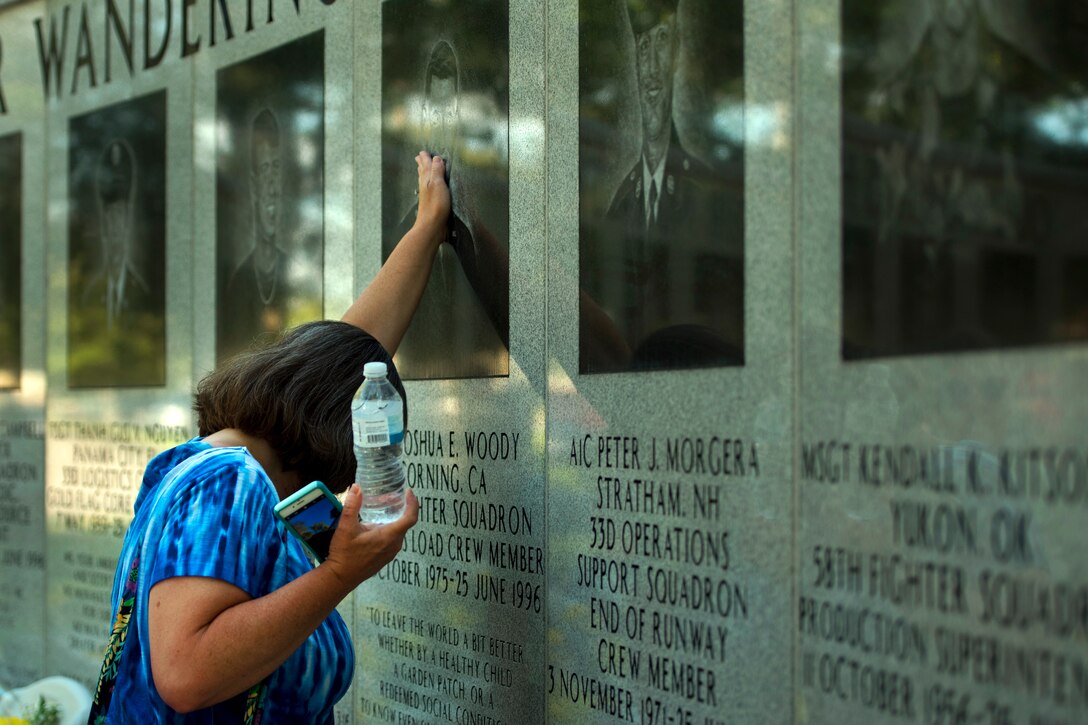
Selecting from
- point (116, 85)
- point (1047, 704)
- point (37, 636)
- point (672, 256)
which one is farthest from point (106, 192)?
point (1047, 704)

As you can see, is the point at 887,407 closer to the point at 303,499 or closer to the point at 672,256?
the point at 672,256

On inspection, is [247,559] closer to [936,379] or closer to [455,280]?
[936,379]

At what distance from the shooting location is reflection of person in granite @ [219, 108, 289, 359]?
600cm

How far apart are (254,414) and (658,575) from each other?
1.28 m

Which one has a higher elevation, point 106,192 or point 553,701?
point 106,192

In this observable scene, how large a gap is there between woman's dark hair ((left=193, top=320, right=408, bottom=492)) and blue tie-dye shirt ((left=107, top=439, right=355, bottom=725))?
155 mm

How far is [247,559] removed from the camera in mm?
3273

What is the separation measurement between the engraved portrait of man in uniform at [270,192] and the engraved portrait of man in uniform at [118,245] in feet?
1.98

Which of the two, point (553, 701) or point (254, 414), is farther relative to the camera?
point (553, 701)

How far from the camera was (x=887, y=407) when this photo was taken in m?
3.18

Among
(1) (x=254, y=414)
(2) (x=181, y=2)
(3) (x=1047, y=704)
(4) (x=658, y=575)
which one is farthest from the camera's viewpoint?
(2) (x=181, y=2)

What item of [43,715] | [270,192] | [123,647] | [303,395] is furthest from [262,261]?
[123,647]

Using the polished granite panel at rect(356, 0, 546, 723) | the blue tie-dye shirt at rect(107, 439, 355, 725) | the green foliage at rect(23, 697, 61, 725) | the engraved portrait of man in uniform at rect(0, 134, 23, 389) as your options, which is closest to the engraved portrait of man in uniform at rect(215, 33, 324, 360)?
the polished granite panel at rect(356, 0, 546, 723)

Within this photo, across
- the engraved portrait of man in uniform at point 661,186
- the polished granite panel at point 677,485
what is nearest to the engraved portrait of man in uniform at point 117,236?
the polished granite panel at point 677,485
